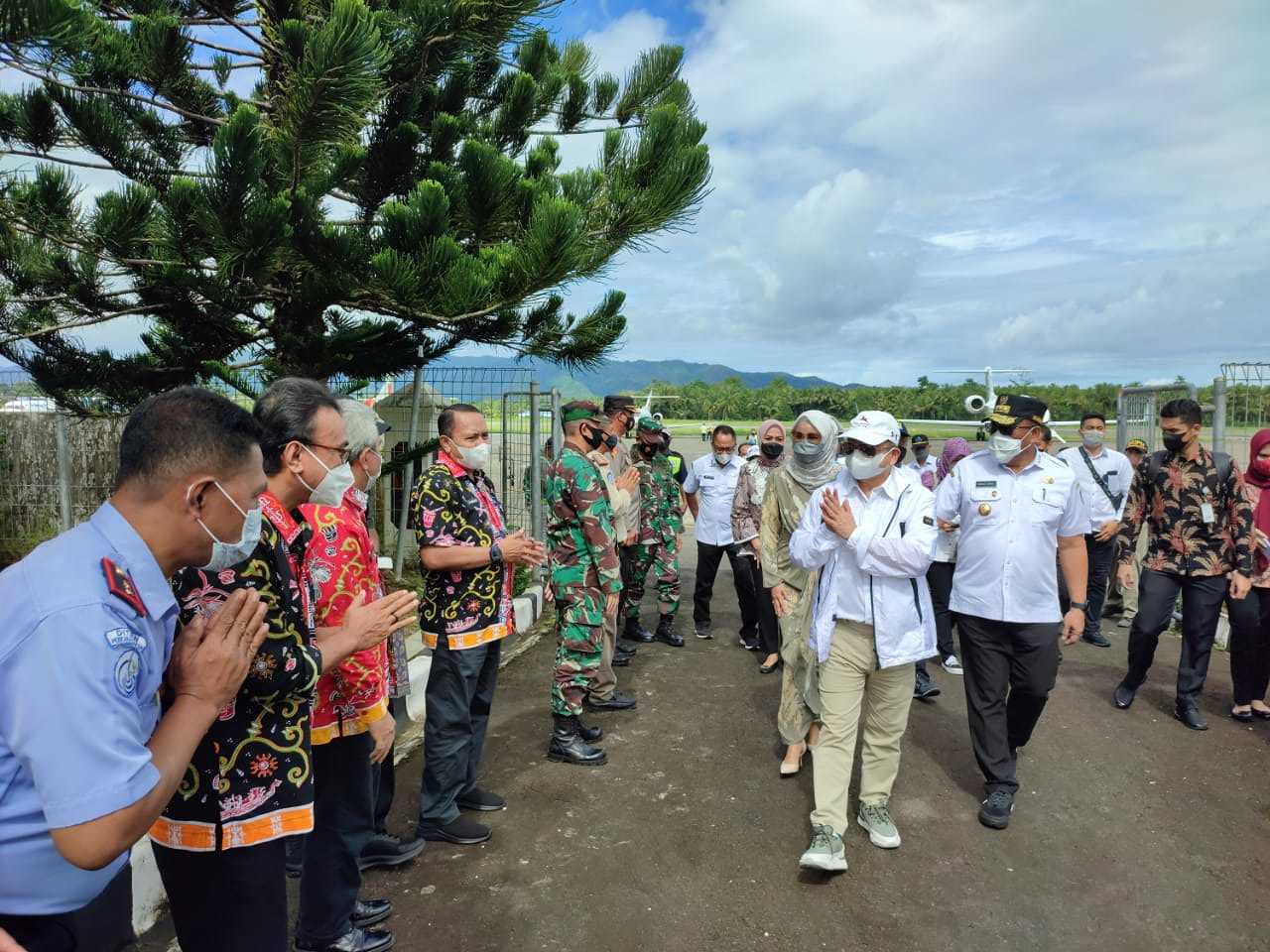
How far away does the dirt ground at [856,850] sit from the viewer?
2.62 meters

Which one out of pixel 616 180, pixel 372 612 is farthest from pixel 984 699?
pixel 616 180

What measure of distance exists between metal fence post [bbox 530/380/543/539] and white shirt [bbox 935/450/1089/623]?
3.69 meters

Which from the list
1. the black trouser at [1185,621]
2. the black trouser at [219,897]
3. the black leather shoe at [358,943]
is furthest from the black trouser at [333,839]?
the black trouser at [1185,621]

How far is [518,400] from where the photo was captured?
22.9 feet

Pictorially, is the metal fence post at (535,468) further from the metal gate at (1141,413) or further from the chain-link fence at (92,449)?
the metal gate at (1141,413)

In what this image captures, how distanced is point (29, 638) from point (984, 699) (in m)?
3.50

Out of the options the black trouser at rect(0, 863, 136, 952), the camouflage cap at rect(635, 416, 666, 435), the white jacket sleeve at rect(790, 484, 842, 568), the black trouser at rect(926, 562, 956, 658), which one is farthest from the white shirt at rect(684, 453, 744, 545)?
the black trouser at rect(0, 863, 136, 952)

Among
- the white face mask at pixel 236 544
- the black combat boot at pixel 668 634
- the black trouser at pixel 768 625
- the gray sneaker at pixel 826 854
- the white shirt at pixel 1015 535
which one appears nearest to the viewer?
the white face mask at pixel 236 544

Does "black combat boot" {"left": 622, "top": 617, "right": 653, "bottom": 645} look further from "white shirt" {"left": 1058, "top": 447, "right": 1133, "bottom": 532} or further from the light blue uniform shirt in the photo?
the light blue uniform shirt

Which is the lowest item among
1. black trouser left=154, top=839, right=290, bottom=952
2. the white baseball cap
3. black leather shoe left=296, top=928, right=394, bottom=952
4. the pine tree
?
black leather shoe left=296, top=928, right=394, bottom=952

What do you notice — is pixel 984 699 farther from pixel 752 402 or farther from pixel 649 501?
pixel 752 402

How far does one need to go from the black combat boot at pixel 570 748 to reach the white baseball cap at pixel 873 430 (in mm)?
2049

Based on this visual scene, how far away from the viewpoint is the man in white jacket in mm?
3045

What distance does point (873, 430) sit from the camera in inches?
121
